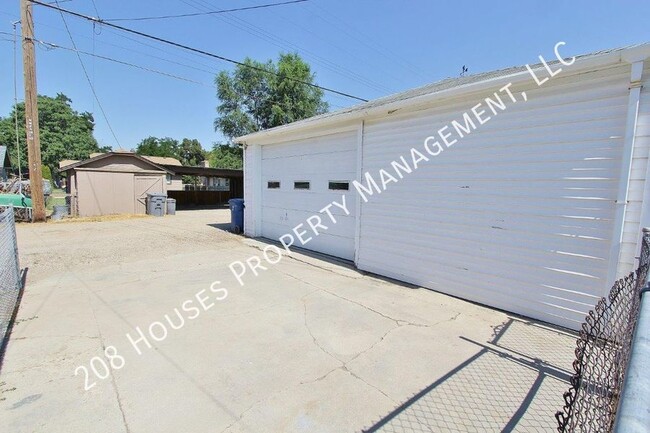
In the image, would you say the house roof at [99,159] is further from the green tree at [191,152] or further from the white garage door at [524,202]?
the green tree at [191,152]

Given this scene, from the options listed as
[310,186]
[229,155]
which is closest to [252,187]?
[310,186]

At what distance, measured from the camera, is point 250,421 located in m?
2.18

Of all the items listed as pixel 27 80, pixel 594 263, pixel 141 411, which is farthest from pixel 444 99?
pixel 27 80

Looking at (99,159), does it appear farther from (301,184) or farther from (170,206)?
(301,184)

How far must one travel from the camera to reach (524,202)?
3.89 metres

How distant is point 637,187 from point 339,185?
4518 mm

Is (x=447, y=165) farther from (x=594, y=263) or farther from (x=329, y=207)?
(x=329, y=207)

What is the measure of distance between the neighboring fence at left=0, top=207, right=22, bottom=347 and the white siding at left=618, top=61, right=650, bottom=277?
6.41 meters

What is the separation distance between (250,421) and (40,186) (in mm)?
13955

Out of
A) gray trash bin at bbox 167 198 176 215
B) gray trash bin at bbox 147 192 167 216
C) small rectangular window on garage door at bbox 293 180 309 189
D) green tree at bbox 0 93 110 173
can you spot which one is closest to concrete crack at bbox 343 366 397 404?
small rectangular window on garage door at bbox 293 180 309 189

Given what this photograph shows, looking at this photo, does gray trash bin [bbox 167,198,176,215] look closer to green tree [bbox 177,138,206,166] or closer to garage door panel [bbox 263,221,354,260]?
garage door panel [bbox 263,221,354,260]

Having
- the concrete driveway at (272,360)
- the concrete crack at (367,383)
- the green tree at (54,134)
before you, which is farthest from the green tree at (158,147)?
the concrete crack at (367,383)

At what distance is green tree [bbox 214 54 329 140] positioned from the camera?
24484mm

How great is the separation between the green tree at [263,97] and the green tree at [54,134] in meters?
31.1
